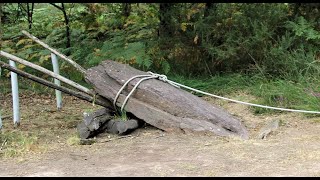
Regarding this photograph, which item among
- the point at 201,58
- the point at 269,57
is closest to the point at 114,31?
the point at 201,58

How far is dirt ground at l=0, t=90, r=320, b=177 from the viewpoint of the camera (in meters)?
3.53

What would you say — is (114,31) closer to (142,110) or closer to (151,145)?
(142,110)

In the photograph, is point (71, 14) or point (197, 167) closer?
point (197, 167)

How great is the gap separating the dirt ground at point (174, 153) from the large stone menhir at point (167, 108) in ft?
0.37

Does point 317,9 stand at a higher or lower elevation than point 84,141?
higher

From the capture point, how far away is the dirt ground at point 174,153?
11.6 ft

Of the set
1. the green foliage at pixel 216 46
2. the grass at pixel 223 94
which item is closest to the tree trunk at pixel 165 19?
the green foliage at pixel 216 46

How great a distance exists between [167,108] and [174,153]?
0.92 meters

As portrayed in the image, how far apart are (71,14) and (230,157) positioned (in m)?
6.02

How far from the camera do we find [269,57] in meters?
6.88

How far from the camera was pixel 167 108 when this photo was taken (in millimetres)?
4906

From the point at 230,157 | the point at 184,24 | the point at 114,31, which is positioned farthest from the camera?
the point at 114,31

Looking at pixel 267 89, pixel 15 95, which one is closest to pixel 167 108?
pixel 15 95

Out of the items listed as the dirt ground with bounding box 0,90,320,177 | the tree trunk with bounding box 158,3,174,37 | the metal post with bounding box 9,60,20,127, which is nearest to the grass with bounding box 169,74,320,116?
the dirt ground with bounding box 0,90,320,177
